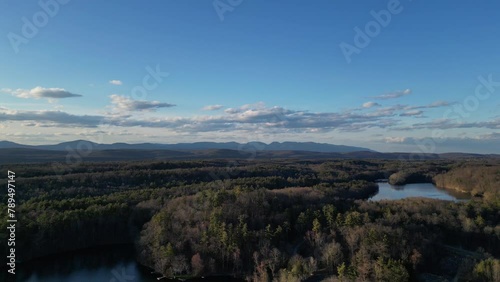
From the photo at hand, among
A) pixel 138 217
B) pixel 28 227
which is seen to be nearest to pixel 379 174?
pixel 138 217

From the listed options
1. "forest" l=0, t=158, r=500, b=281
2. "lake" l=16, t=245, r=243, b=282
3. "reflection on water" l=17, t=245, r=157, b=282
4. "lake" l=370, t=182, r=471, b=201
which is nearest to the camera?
"forest" l=0, t=158, r=500, b=281

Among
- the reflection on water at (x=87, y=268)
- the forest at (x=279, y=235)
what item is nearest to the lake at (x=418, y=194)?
the forest at (x=279, y=235)

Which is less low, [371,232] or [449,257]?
[371,232]

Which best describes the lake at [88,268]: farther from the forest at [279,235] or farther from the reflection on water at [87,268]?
the forest at [279,235]

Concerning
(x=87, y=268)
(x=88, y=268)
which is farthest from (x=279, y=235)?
(x=87, y=268)

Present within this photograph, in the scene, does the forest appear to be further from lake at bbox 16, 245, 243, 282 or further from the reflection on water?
the reflection on water

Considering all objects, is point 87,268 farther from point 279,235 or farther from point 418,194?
point 418,194

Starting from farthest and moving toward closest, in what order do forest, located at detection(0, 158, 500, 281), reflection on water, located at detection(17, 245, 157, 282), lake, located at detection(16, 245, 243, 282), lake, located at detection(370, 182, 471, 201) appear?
lake, located at detection(370, 182, 471, 201)
reflection on water, located at detection(17, 245, 157, 282)
lake, located at detection(16, 245, 243, 282)
forest, located at detection(0, 158, 500, 281)

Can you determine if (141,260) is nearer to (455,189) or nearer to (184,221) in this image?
(184,221)

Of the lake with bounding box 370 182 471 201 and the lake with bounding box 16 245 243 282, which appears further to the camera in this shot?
the lake with bounding box 370 182 471 201

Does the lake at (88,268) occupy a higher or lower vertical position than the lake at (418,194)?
lower

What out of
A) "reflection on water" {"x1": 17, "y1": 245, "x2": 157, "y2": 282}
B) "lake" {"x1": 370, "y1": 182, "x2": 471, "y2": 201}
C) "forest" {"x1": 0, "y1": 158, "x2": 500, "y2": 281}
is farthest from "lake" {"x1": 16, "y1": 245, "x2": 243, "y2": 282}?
"lake" {"x1": 370, "y1": 182, "x2": 471, "y2": 201}
